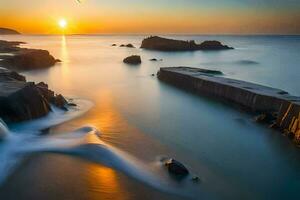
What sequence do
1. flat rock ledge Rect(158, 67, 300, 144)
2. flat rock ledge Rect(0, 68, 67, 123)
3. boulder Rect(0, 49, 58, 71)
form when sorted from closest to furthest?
flat rock ledge Rect(158, 67, 300, 144)
flat rock ledge Rect(0, 68, 67, 123)
boulder Rect(0, 49, 58, 71)

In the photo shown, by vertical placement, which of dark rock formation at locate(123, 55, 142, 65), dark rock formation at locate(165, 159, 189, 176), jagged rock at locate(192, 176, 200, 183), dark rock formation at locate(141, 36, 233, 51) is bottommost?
dark rock formation at locate(141, 36, 233, 51)

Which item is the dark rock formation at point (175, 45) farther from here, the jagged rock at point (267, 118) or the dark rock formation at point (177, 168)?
the dark rock formation at point (177, 168)

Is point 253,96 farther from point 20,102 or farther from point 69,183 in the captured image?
point 69,183

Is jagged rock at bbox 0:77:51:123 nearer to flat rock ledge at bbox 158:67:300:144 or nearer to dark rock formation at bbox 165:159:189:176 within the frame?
dark rock formation at bbox 165:159:189:176

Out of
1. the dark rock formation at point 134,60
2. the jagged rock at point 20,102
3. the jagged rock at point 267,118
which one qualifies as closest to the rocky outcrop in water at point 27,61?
the dark rock formation at point 134,60

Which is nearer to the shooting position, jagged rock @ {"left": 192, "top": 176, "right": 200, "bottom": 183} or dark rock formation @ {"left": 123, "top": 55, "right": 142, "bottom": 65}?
jagged rock @ {"left": 192, "top": 176, "right": 200, "bottom": 183}

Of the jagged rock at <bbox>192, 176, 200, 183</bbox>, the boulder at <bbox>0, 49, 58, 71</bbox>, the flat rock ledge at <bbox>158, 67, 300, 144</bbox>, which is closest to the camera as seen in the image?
the jagged rock at <bbox>192, 176, 200, 183</bbox>

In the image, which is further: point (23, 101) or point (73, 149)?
point (23, 101)

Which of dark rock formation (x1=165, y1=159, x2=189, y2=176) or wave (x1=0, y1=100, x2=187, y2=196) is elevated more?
dark rock formation (x1=165, y1=159, x2=189, y2=176)

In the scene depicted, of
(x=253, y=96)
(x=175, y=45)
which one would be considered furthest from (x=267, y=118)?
(x=175, y=45)

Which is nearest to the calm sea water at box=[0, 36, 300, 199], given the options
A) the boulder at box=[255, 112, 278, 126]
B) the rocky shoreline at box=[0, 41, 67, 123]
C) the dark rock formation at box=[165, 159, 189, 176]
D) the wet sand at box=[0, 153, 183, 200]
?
the wet sand at box=[0, 153, 183, 200]
